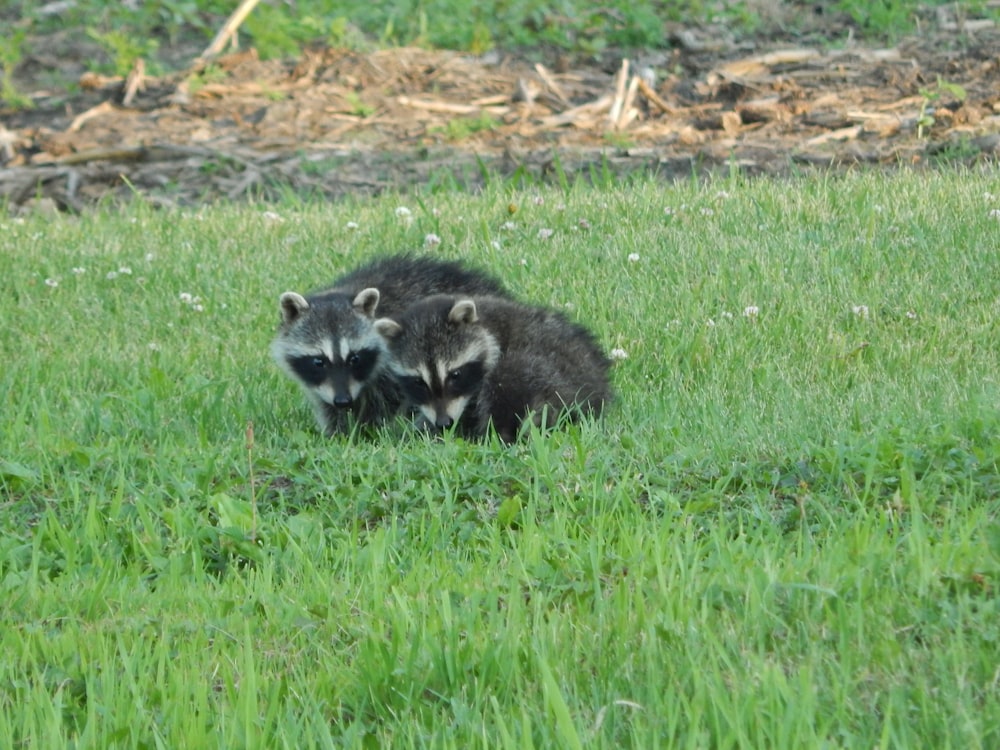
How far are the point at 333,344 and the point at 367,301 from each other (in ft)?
1.13

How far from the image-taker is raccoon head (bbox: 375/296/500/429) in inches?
279

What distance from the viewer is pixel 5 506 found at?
6090mm

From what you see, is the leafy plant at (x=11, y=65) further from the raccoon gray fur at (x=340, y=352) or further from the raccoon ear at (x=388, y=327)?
the raccoon ear at (x=388, y=327)

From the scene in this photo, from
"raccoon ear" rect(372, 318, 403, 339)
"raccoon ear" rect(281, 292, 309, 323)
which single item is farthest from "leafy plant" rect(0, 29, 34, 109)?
"raccoon ear" rect(372, 318, 403, 339)

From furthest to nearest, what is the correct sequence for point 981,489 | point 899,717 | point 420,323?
point 420,323 < point 981,489 < point 899,717

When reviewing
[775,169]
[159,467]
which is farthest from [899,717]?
[775,169]

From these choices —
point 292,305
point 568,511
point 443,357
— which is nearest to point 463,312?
point 443,357

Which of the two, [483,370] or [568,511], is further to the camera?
[483,370]

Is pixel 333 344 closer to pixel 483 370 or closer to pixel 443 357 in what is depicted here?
pixel 443 357

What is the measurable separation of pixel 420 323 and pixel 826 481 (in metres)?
2.61

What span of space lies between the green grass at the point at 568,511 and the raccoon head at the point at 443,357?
35cm

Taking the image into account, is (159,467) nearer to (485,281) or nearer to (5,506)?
(5,506)

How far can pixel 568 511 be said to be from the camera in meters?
5.59

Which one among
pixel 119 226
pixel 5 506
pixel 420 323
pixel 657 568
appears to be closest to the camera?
pixel 657 568
